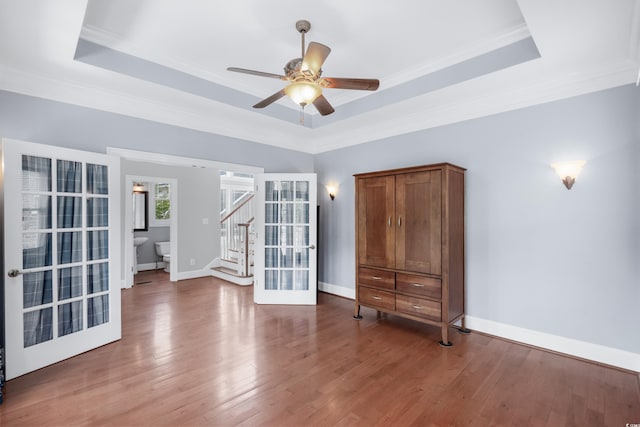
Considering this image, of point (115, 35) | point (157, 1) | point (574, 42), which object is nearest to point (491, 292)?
point (574, 42)

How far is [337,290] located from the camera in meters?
4.98

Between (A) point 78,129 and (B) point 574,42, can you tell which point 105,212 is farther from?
(B) point 574,42

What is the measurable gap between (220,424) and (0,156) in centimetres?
288

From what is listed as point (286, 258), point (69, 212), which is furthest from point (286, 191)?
point (69, 212)

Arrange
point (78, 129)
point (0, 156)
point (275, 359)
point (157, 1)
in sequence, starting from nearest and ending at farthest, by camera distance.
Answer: point (157, 1)
point (0, 156)
point (275, 359)
point (78, 129)

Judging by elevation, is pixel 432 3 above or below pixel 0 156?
above

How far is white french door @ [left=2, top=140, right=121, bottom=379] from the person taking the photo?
2490 mm

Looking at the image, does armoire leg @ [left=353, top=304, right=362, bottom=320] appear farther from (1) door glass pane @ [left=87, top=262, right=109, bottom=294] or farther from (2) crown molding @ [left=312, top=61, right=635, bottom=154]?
(1) door glass pane @ [left=87, top=262, right=109, bottom=294]

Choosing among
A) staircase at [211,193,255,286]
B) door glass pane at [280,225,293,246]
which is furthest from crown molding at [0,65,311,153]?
door glass pane at [280,225,293,246]

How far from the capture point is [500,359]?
9.21ft

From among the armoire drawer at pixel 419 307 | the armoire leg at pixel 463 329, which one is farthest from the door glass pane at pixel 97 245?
the armoire leg at pixel 463 329

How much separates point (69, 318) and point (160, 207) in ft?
16.8

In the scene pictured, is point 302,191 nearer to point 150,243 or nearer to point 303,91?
point 303,91

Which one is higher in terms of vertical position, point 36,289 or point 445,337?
point 36,289
